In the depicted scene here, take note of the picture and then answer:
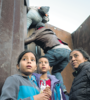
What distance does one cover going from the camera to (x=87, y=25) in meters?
3.70

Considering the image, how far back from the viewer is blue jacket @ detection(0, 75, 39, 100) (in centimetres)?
101

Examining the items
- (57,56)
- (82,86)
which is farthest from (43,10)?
(82,86)

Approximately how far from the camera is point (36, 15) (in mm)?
3537

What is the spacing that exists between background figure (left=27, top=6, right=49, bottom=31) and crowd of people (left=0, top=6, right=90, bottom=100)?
79 cm

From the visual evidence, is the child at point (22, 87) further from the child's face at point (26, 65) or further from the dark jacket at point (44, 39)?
the dark jacket at point (44, 39)

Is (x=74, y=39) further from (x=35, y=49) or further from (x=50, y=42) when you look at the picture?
(x=50, y=42)

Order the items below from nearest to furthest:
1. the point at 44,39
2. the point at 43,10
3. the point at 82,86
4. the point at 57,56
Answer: the point at 82,86 → the point at 57,56 → the point at 44,39 → the point at 43,10

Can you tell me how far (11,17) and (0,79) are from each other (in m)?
0.96

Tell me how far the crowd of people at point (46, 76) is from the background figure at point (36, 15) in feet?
2.58

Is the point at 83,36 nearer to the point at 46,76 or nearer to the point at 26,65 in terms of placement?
the point at 46,76

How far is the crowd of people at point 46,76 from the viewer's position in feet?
3.69

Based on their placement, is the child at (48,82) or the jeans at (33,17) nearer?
the child at (48,82)

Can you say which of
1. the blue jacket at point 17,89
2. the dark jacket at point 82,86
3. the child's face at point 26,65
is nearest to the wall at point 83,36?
the dark jacket at point 82,86

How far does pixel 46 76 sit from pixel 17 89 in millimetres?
904
